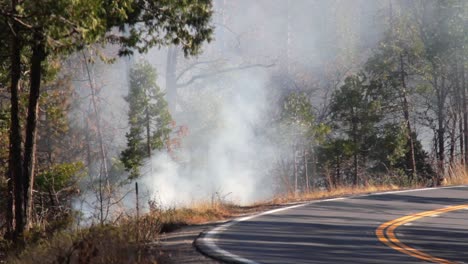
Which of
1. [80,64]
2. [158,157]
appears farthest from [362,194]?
[80,64]

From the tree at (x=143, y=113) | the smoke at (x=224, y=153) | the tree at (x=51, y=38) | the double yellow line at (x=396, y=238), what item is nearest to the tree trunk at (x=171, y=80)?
the smoke at (x=224, y=153)

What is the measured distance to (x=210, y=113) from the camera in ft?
200

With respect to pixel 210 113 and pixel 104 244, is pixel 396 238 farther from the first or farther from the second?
pixel 210 113

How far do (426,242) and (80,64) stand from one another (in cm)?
4875

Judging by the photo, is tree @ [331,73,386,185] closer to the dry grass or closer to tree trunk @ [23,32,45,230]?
the dry grass

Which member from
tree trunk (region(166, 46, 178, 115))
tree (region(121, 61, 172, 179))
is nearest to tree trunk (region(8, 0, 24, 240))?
tree (region(121, 61, 172, 179))

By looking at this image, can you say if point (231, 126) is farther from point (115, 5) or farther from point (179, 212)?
point (115, 5)

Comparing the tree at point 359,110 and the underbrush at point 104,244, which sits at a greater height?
the tree at point 359,110

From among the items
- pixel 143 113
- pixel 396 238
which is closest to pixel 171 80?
pixel 143 113

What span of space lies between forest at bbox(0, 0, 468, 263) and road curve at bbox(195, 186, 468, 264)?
1758mm

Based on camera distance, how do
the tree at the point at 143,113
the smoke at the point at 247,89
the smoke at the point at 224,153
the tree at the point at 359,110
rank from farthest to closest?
the smoke at the point at 247,89 → the smoke at the point at 224,153 → the tree at the point at 143,113 → the tree at the point at 359,110

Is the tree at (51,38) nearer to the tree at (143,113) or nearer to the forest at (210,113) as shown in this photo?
the forest at (210,113)

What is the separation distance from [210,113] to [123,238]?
48.3 metres

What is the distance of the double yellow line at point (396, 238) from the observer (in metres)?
12.0
